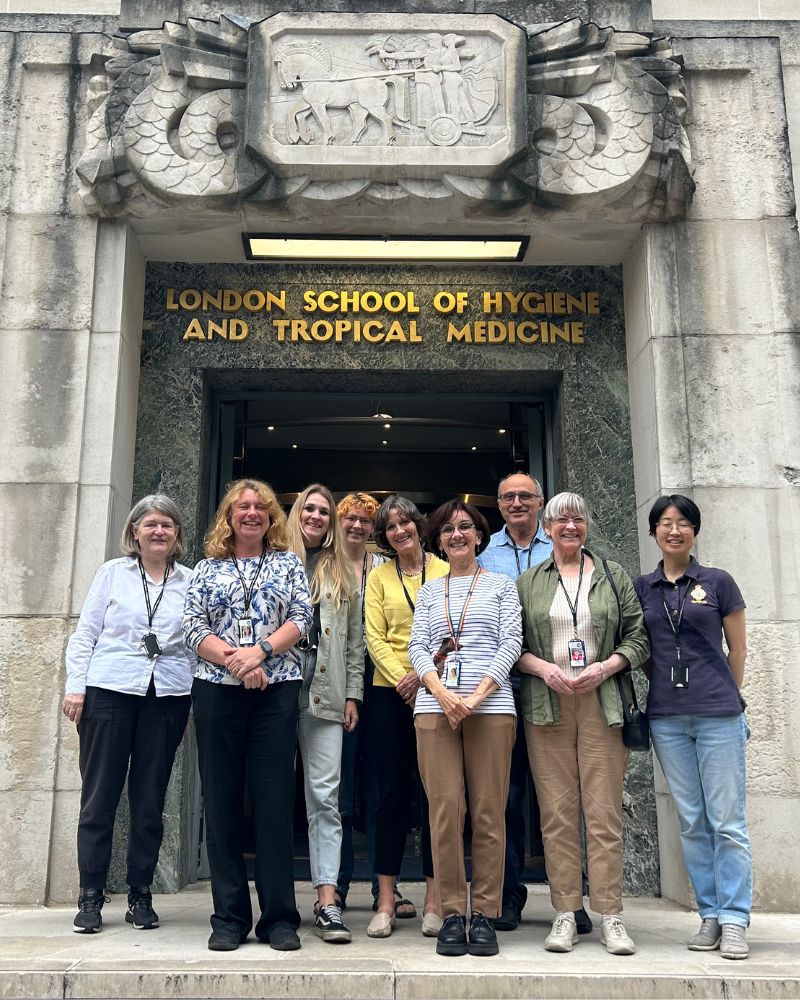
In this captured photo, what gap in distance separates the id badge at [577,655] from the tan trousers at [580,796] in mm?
146

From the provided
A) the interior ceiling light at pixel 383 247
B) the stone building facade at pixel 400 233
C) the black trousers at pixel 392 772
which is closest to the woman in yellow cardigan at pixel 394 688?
the black trousers at pixel 392 772

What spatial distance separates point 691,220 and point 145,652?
16.3 ft

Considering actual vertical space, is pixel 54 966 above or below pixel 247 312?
below

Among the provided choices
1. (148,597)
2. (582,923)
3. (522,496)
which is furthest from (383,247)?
(582,923)

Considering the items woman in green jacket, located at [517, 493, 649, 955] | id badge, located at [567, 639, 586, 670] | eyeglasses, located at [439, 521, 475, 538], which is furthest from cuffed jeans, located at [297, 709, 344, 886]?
id badge, located at [567, 639, 586, 670]

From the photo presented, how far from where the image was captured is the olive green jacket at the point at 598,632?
16.7 feet

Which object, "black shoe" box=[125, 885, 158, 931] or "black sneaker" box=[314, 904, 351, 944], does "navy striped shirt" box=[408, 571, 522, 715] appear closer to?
"black sneaker" box=[314, 904, 351, 944]

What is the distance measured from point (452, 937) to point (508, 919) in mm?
812

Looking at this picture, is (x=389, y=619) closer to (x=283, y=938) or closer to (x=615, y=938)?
(x=283, y=938)

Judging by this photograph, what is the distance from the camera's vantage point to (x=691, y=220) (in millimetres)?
7551

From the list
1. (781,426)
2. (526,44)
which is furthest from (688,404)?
(526,44)

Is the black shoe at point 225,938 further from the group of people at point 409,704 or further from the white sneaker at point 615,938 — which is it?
the white sneaker at point 615,938

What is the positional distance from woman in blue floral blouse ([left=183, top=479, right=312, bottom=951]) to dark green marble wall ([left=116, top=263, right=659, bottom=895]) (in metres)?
2.80

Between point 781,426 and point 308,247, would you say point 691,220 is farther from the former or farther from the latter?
point 308,247
